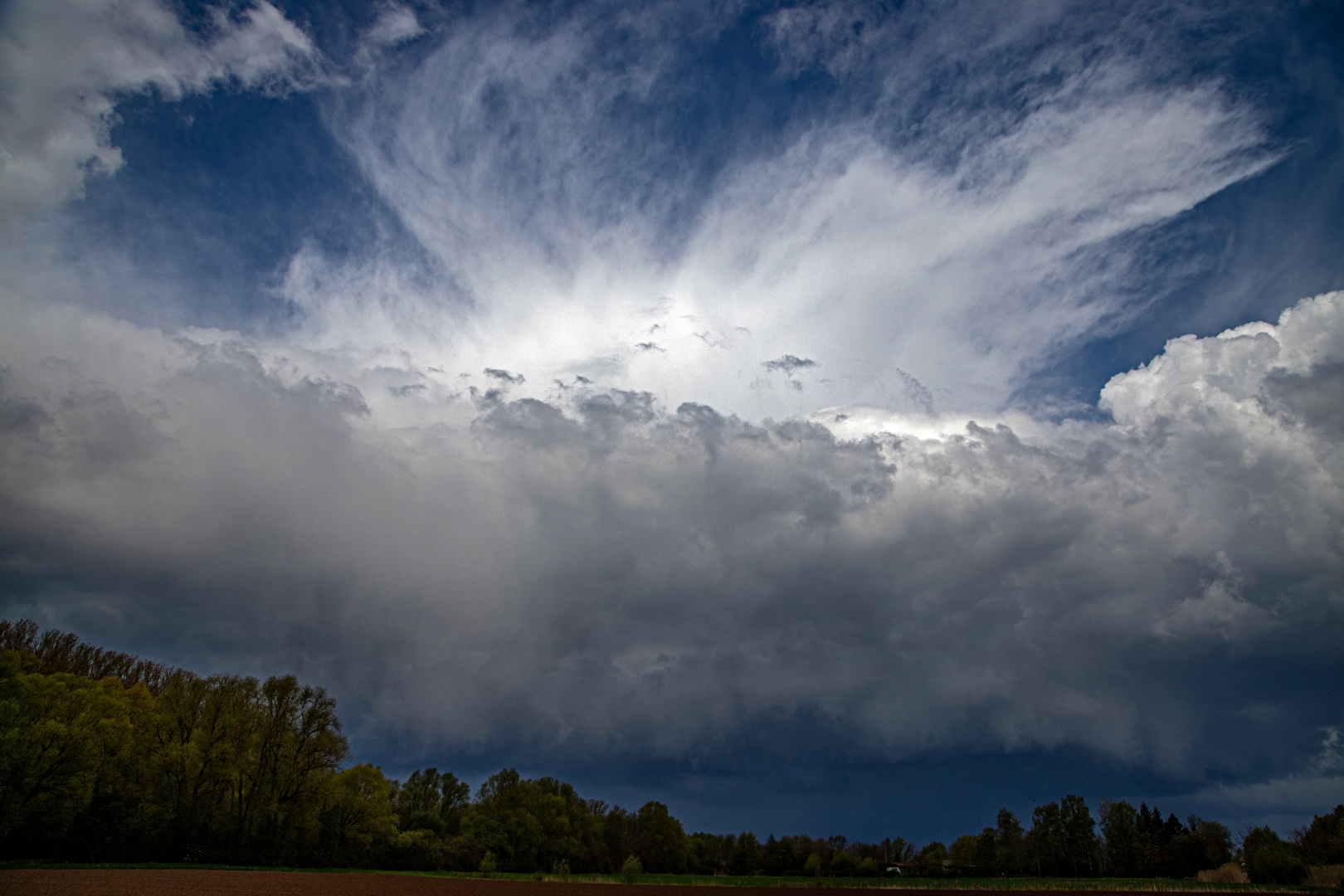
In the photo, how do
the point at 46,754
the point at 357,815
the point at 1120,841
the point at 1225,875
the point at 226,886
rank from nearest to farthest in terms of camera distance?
the point at 226,886
the point at 46,754
the point at 357,815
the point at 1225,875
the point at 1120,841

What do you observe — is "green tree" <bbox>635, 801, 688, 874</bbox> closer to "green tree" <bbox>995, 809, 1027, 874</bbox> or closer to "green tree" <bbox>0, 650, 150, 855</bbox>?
"green tree" <bbox>995, 809, 1027, 874</bbox>

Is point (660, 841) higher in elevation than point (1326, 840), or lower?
lower

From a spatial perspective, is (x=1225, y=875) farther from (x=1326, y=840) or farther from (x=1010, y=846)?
(x=1010, y=846)

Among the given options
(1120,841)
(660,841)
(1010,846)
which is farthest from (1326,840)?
(660,841)

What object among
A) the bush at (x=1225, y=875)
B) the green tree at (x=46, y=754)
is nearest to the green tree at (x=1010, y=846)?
the bush at (x=1225, y=875)

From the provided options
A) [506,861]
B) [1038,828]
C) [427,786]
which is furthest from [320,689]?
[1038,828]

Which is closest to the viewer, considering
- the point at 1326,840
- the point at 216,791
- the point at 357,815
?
the point at 216,791

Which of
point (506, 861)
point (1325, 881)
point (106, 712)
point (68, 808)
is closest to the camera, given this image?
point (68, 808)

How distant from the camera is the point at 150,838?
73.3 meters

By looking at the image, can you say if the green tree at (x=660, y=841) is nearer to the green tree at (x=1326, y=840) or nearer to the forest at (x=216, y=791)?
the forest at (x=216, y=791)

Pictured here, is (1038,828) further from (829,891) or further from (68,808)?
(68,808)

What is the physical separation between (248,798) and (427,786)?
82.2 meters

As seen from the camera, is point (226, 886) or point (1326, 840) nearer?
point (226, 886)

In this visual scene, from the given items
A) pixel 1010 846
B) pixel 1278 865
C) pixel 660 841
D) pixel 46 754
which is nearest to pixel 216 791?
pixel 46 754
